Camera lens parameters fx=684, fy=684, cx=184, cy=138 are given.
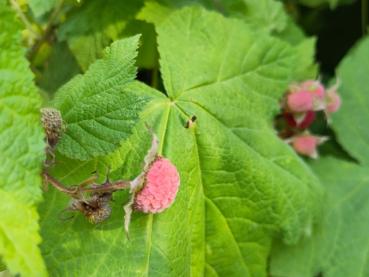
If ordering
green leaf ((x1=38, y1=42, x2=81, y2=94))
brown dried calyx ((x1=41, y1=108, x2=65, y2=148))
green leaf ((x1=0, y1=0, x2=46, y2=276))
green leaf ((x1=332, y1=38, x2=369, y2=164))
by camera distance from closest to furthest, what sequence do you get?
green leaf ((x1=0, y1=0, x2=46, y2=276)) < brown dried calyx ((x1=41, y1=108, x2=65, y2=148)) < green leaf ((x1=38, y1=42, x2=81, y2=94)) < green leaf ((x1=332, y1=38, x2=369, y2=164))

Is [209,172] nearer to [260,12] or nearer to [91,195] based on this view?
[91,195]

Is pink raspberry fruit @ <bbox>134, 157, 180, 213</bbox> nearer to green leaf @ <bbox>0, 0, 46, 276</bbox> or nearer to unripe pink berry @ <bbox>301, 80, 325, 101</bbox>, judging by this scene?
green leaf @ <bbox>0, 0, 46, 276</bbox>

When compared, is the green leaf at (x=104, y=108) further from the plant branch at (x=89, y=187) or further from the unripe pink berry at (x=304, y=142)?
the unripe pink berry at (x=304, y=142)

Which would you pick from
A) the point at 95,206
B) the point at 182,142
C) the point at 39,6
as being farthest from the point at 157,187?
the point at 39,6

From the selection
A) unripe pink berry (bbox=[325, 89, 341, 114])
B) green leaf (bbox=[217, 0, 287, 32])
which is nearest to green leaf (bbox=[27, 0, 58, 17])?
green leaf (bbox=[217, 0, 287, 32])

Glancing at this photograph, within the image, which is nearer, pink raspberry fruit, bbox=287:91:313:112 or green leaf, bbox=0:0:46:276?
green leaf, bbox=0:0:46:276

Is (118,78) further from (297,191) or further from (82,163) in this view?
(297,191)

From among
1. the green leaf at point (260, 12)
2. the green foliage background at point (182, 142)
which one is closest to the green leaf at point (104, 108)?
the green foliage background at point (182, 142)
